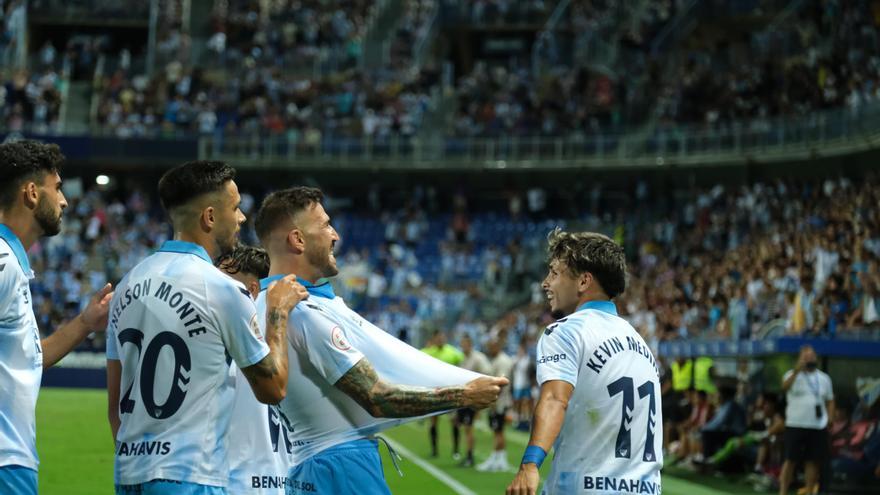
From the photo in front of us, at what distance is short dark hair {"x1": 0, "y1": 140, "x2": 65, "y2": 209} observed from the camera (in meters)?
5.36

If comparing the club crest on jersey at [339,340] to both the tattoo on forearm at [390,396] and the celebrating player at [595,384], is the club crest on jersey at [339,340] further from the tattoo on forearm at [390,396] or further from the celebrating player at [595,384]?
the celebrating player at [595,384]

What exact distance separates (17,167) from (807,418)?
12.4 meters

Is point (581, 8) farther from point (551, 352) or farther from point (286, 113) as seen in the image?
point (551, 352)

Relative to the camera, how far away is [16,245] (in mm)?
5305

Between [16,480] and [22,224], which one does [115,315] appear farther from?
[16,480]

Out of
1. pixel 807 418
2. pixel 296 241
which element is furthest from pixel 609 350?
pixel 807 418

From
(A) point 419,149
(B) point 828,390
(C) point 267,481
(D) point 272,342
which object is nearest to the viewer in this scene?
(D) point 272,342

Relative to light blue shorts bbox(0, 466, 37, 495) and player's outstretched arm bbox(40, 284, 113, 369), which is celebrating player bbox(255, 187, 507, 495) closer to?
player's outstretched arm bbox(40, 284, 113, 369)

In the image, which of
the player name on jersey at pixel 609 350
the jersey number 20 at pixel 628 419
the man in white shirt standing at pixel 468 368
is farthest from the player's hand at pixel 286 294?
the man in white shirt standing at pixel 468 368

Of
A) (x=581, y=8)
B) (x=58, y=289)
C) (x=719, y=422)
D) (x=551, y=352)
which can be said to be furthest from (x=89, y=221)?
(x=551, y=352)

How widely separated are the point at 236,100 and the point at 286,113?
2.00 metres

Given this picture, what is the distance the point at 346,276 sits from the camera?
3922 cm

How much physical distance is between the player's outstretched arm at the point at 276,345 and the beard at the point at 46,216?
1.09m

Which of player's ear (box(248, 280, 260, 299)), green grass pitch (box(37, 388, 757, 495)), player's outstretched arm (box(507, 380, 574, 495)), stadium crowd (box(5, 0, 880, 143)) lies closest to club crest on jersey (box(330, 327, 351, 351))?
player's outstretched arm (box(507, 380, 574, 495))
